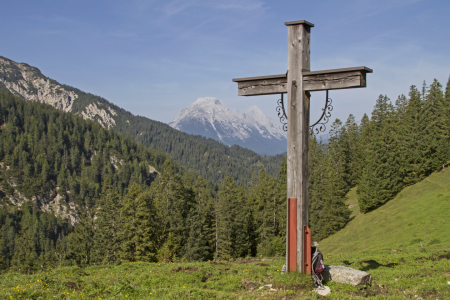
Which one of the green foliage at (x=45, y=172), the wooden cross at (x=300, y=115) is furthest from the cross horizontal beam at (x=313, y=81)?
the green foliage at (x=45, y=172)

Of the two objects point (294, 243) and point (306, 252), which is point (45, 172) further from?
point (306, 252)

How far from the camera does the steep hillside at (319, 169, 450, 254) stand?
84.3ft

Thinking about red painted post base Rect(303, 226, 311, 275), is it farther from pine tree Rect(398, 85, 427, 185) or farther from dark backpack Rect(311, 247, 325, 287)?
pine tree Rect(398, 85, 427, 185)

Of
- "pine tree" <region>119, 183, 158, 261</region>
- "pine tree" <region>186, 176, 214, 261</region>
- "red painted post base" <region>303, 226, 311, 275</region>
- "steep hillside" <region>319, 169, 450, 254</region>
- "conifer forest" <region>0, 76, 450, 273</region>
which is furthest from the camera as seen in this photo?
"pine tree" <region>186, 176, 214, 261</region>

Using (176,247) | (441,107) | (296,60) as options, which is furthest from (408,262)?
(441,107)

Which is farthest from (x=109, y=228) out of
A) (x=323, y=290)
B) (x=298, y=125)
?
(x=298, y=125)

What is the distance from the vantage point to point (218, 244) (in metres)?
48.1

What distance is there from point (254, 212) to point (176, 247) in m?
18.0

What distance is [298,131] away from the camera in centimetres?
818

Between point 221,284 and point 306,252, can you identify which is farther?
point 221,284

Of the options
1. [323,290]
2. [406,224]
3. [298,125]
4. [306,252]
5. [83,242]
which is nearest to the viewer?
[323,290]

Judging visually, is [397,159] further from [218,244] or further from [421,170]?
[218,244]

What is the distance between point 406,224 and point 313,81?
33.5m

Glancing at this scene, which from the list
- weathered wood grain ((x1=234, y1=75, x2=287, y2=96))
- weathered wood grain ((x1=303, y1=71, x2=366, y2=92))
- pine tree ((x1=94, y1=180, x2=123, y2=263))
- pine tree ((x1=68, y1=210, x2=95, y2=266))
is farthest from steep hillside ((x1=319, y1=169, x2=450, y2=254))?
pine tree ((x1=68, y1=210, x2=95, y2=266))
